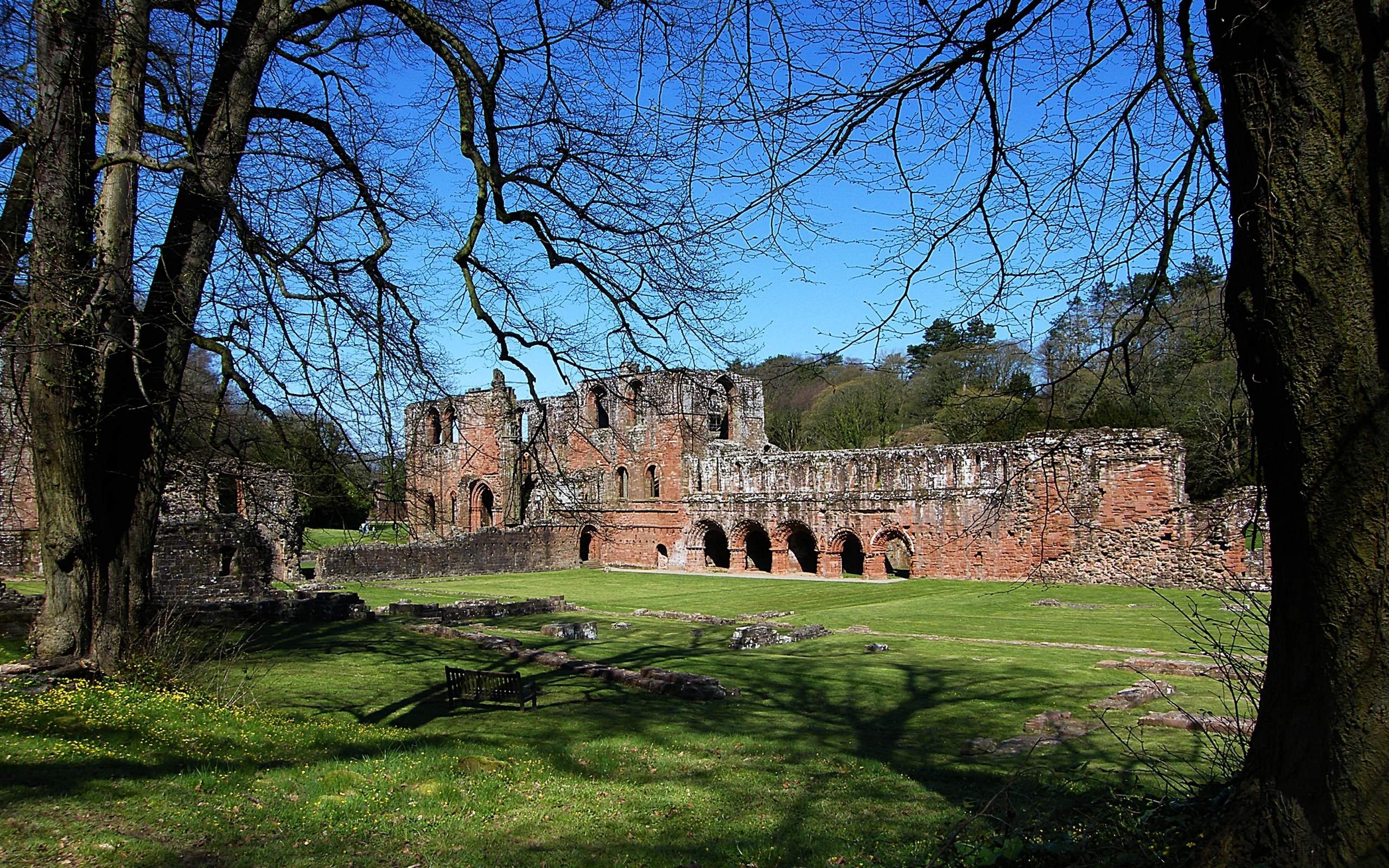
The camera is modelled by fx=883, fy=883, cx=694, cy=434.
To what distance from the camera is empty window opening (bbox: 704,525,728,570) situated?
3241 cm

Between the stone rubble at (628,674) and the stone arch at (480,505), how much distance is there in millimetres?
25579

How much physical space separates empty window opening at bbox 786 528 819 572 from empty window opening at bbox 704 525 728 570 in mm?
2445

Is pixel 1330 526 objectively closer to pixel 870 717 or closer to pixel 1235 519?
pixel 870 717

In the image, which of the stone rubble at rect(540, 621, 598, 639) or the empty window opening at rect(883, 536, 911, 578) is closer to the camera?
the stone rubble at rect(540, 621, 598, 639)

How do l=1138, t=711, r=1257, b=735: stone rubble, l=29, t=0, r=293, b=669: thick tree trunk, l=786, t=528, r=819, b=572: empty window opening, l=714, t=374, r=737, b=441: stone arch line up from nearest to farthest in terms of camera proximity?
l=29, t=0, r=293, b=669: thick tree trunk < l=1138, t=711, r=1257, b=735: stone rubble < l=786, t=528, r=819, b=572: empty window opening < l=714, t=374, r=737, b=441: stone arch

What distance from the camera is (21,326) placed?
6.75 metres

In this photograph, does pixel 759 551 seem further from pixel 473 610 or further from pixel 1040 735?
pixel 1040 735

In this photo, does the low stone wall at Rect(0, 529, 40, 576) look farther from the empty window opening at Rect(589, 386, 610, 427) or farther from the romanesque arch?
the romanesque arch

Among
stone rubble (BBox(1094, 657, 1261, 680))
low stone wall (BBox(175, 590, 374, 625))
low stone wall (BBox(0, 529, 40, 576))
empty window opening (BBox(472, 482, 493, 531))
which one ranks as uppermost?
empty window opening (BBox(472, 482, 493, 531))

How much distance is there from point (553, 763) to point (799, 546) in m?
25.4

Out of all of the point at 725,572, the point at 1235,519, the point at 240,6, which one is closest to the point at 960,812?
the point at 240,6

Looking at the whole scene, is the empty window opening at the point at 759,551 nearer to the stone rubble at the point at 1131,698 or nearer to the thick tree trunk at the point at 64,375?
the stone rubble at the point at 1131,698

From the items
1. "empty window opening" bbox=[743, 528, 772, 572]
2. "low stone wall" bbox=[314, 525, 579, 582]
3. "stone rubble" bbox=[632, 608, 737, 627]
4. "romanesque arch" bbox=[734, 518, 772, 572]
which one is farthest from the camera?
"empty window opening" bbox=[743, 528, 772, 572]

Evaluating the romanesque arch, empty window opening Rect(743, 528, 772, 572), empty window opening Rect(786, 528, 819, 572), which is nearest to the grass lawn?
the romanesque arch
